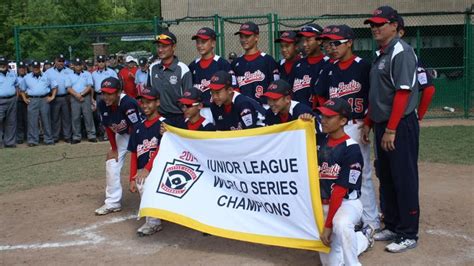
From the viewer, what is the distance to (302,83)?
6.66 m

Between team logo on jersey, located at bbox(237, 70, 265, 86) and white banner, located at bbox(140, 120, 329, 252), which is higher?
team logo on jersey, located at bbox(237, 70, 265, 86)

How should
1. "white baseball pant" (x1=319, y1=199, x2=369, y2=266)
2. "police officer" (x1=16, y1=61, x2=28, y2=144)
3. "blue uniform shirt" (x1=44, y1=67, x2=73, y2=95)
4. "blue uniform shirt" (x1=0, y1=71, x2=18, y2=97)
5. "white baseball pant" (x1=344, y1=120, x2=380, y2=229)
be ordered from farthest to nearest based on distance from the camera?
"police officer" (x1=16, y1=61, x2=28, y2=144) < "blue uniform shirt" (x1=44, y1=67, x2=73, y2=95) < "blue uniform shirt" (x1=0, y1=71, x2=18, y2=97) < "white baseball pant" (x1=344, y1=120, x2=380, y2=229) < "white baseball pant" (x1=319, y1=199, x2=369, y2=266)

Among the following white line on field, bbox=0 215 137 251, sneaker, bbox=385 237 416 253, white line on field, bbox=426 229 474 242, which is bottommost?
white line on field, bbox=0 215 137 251

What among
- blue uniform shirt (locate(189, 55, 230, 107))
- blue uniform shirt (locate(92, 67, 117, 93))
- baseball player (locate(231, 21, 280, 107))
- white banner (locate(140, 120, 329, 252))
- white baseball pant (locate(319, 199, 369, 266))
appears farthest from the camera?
blue uniform shirt (locate(92, 67, 117, 93))

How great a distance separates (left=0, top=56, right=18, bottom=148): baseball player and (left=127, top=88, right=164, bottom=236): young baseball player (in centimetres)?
805

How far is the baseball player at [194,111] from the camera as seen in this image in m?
6.22

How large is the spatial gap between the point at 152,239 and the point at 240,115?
1.73 meters

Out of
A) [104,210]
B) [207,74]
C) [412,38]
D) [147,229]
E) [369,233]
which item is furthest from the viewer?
[412,38]

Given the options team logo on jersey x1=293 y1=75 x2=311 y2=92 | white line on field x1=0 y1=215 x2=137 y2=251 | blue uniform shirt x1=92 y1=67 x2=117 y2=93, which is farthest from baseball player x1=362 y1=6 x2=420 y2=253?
blue uniform shirt x1=92 y1=67 x2=117 y2=93

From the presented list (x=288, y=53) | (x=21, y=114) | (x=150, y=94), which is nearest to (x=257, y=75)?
(x=288, y=53)

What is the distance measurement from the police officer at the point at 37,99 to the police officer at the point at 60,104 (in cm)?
14

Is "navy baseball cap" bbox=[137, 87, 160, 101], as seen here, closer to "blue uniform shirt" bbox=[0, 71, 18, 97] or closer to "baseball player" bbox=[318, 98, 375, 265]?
"baseball player" bbox=[318, 98, 375, 265]

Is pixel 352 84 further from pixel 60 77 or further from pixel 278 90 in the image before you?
pixel 60 77

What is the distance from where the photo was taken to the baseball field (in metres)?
5.57
